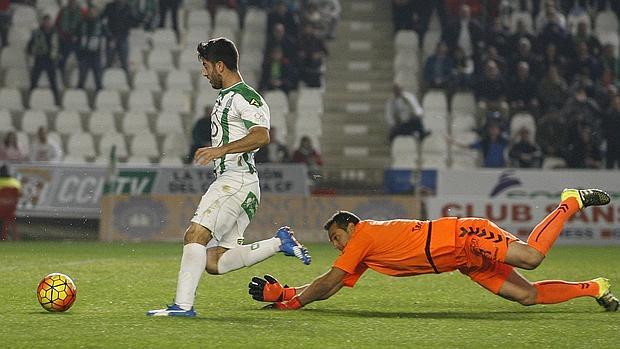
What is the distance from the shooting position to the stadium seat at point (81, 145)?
894 inches

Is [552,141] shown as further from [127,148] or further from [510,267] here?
[510,267]

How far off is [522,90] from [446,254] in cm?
1389

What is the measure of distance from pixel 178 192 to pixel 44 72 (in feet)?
21.6

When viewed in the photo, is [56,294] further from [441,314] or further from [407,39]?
[407,39]

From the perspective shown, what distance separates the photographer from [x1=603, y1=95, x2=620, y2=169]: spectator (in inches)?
813

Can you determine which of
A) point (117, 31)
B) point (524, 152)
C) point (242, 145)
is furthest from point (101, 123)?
point (242, 145)

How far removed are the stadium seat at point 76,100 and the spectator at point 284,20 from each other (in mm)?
3816

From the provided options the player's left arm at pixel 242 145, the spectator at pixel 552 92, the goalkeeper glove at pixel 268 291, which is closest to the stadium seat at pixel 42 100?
the spectator at pixel 552 92

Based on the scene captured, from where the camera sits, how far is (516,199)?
63.0ft

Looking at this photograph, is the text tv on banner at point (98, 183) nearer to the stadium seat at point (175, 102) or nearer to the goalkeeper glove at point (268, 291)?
the stadium seat at point (175, 102)

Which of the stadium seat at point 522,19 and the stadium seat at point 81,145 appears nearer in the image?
the stadium seat at point 81,145

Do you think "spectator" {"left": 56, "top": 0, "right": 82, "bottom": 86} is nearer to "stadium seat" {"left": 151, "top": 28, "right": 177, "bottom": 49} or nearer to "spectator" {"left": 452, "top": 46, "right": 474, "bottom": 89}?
"stadium seat" {"left": 151, "top": 28, "right": 177, "bottom": 49}

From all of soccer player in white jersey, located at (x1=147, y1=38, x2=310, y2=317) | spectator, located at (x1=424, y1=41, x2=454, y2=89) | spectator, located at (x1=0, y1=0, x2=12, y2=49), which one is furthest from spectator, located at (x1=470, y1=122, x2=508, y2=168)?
soccer player in white jersey, located at (x1=147, y1=38, x2=310, y2=317)

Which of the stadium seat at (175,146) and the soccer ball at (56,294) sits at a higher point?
the stadium seat at (175,146)
